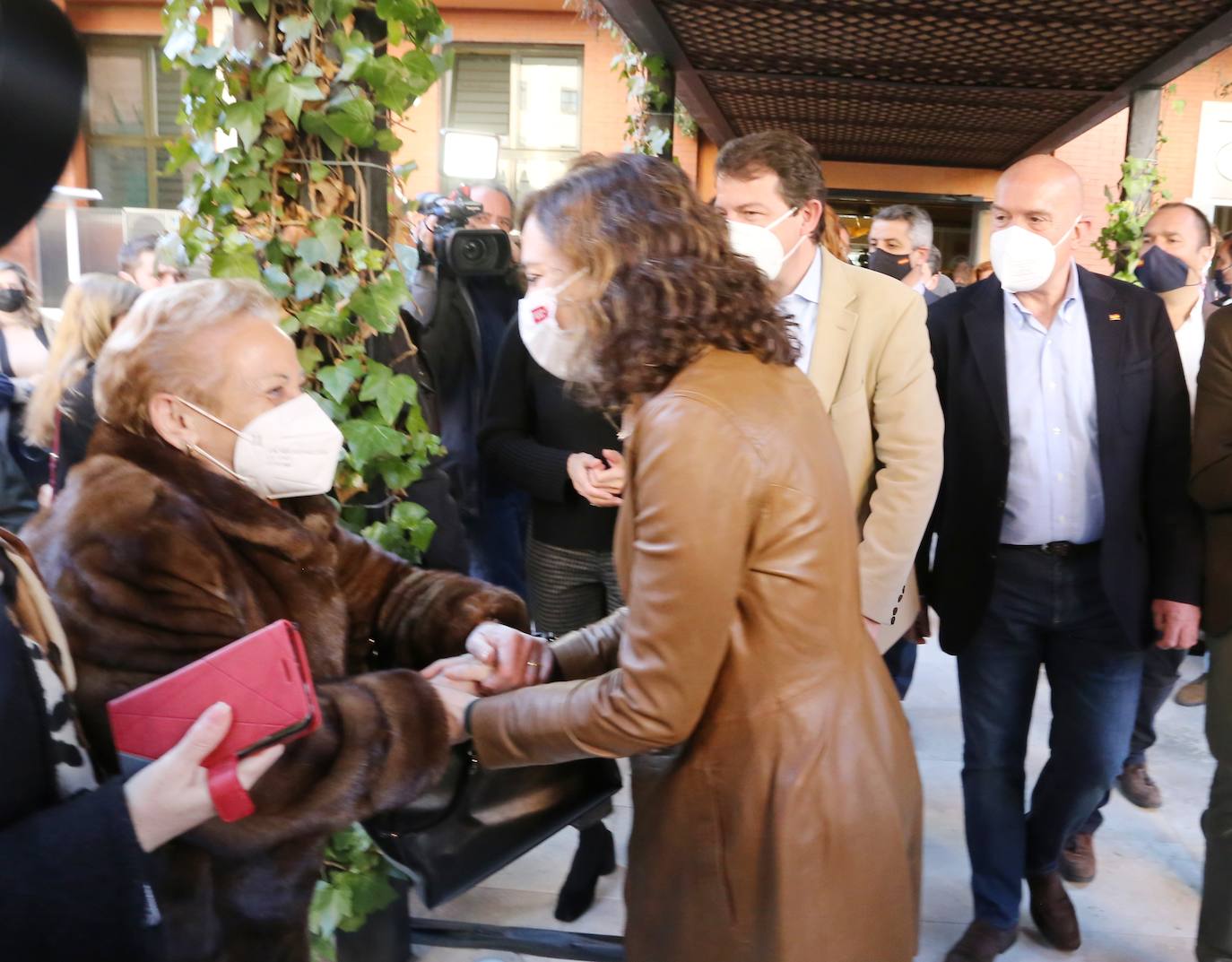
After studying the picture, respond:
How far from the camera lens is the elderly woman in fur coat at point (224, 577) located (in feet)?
4.52

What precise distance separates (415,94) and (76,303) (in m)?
1.90

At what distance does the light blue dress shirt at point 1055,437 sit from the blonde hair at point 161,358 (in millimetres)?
1862

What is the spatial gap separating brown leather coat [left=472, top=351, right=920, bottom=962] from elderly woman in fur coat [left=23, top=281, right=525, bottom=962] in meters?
0.26

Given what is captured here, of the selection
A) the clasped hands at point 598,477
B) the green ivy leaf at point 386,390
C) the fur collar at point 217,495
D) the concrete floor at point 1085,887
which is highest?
the green ivy leaf at point 386,390

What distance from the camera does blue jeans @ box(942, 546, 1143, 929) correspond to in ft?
8.32

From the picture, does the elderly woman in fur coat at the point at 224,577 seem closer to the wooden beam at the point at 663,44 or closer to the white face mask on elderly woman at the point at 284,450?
the white face mask on elderly woman at the point at 284,450

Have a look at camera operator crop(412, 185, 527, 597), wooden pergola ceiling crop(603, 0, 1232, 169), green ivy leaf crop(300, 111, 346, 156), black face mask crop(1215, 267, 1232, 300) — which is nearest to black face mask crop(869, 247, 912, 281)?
wooden pergola ceiling crop(603, 0, 1232, 169)

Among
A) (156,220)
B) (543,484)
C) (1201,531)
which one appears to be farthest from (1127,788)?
(156,220)

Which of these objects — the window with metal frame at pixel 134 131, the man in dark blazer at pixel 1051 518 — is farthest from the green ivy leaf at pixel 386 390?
the window with metal frame at pixel 134 131

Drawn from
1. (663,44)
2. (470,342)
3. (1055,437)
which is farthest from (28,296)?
(1055,437)

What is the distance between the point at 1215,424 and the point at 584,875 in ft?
6.65

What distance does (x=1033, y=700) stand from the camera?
2633 millimetres

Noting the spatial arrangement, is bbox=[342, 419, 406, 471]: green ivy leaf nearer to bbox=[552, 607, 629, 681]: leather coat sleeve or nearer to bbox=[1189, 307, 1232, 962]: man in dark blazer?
bbox=[552, 607, 629, 681]: leather coat sleeve

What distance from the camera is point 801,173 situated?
2.56 m
